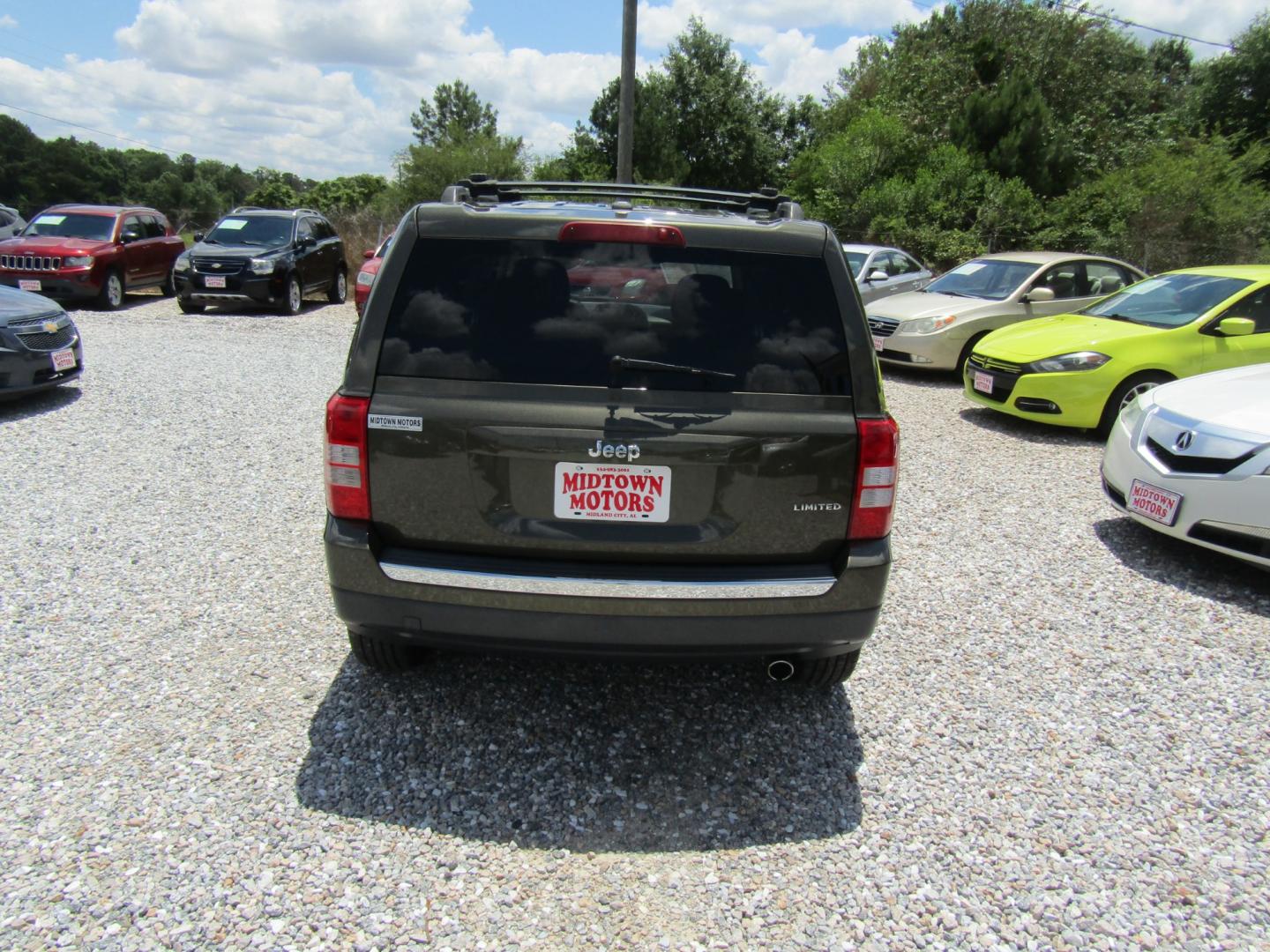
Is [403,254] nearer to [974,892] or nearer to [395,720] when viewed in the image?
[395,720]

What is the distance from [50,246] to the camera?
14.0m

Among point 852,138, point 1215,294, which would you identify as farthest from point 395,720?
point 852,138

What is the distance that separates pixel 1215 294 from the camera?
25.6 ft

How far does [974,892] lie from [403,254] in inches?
101

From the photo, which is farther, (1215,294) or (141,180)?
(141,180)

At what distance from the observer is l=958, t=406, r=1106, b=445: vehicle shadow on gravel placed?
7980mm

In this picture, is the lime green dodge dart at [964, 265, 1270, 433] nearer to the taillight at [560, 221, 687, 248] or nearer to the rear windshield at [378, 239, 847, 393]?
the rear windshield at [378, 239, 847, 393]

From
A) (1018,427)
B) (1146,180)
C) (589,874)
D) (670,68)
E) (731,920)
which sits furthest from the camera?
(670,68)

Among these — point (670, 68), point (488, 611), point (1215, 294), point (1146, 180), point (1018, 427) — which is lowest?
point (1018, 427)

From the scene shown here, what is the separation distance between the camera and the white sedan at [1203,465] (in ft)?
14.6

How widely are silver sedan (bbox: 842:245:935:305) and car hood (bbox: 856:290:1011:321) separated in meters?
1.70

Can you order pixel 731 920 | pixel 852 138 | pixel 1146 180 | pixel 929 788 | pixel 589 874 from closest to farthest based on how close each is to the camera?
pixel 731 920 → pixel 589 874 → pixel 929 788 → pixel 1146 180 → pixel 852 138

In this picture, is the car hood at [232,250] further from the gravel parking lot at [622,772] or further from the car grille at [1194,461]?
the car grille at [1194,461]

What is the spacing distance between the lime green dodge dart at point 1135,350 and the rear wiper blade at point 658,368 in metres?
6.30
